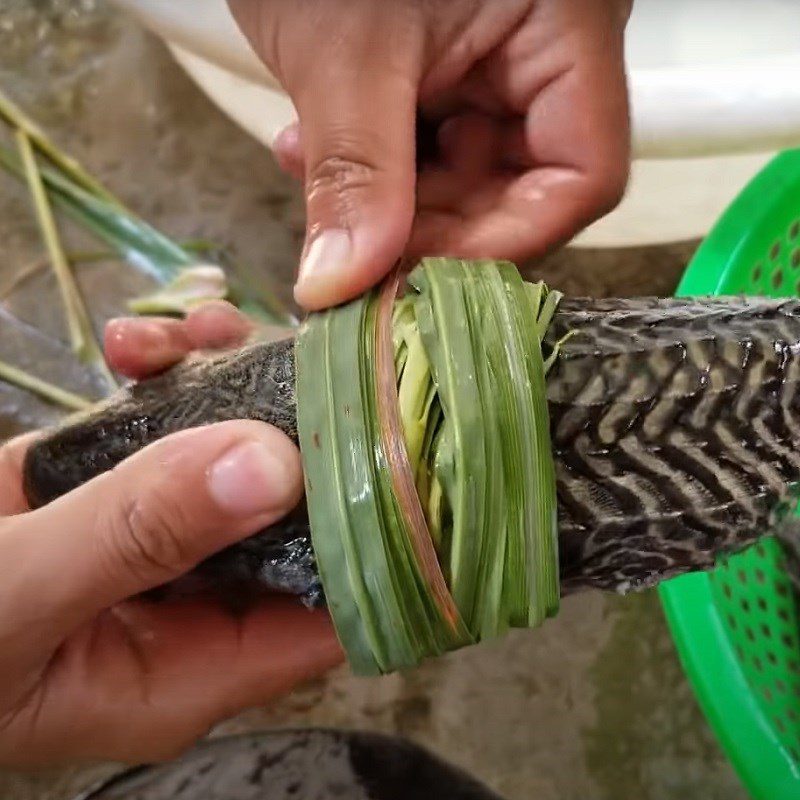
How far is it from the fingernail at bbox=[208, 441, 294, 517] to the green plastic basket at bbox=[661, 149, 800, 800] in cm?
78

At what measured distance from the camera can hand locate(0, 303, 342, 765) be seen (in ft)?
2.16

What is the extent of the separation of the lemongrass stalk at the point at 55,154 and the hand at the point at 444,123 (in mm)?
630

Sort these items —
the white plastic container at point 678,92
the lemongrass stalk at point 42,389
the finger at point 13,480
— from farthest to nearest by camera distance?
the lemongrass stalk at point 42,389 → the white plastic container at point 678,92 → the finger at point 13,480

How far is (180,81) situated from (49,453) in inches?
49.7

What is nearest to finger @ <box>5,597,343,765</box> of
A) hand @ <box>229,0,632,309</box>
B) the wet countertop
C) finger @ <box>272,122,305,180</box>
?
hand @ <box>229,0,632,309</box>

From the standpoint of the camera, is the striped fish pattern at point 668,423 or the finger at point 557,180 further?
the finger at point 557,180

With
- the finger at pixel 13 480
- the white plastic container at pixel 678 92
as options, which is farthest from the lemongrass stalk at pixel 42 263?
the finger at pixel 13 480

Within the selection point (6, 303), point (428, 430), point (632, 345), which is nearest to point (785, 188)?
point (632, 345)

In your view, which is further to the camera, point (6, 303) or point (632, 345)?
point (6, 303)

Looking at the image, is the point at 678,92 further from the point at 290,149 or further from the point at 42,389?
the point at 42,389

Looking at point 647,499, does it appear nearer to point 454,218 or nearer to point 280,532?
point 280,532

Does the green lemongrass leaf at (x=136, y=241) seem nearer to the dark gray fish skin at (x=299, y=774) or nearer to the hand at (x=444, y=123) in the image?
the hand at (x=444, y=123)

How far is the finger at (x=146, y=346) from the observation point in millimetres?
978

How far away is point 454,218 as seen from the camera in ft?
3.52
